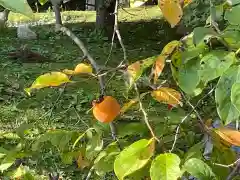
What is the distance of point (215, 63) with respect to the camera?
2.99ft

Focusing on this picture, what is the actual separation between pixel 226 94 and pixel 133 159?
21 centimetres

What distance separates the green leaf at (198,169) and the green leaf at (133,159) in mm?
95

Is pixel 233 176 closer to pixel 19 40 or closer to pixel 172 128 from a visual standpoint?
pixel 172 128

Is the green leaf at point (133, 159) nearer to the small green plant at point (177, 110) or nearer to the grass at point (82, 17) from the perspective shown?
the small green plant at point (177, 110)

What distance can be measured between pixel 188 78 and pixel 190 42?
77 mm

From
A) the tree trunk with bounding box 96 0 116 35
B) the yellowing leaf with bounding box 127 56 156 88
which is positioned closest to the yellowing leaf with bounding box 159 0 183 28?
the yellowing leaf with bounding box 127 56 156 88

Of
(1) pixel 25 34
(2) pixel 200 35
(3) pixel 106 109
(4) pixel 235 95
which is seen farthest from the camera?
(1) pixel 25 34

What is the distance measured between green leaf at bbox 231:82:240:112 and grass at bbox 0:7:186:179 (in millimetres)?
851

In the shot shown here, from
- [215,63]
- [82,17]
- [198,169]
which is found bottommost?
[82,17]

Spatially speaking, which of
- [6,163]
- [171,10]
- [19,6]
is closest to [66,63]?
[6,163]

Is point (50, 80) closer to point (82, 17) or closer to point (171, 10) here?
point (171, 10)

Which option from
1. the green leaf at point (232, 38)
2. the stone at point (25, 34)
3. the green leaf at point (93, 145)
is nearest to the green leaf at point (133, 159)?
the green leaf at point (232, 38)

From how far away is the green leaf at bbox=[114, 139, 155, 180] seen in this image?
3.11 feet

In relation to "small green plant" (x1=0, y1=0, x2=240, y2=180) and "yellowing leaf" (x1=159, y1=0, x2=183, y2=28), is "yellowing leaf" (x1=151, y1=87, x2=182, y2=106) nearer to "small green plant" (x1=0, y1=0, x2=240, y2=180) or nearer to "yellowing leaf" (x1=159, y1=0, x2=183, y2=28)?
"small green plant" (x1=0, y1=0, x2=240, y2=180)
